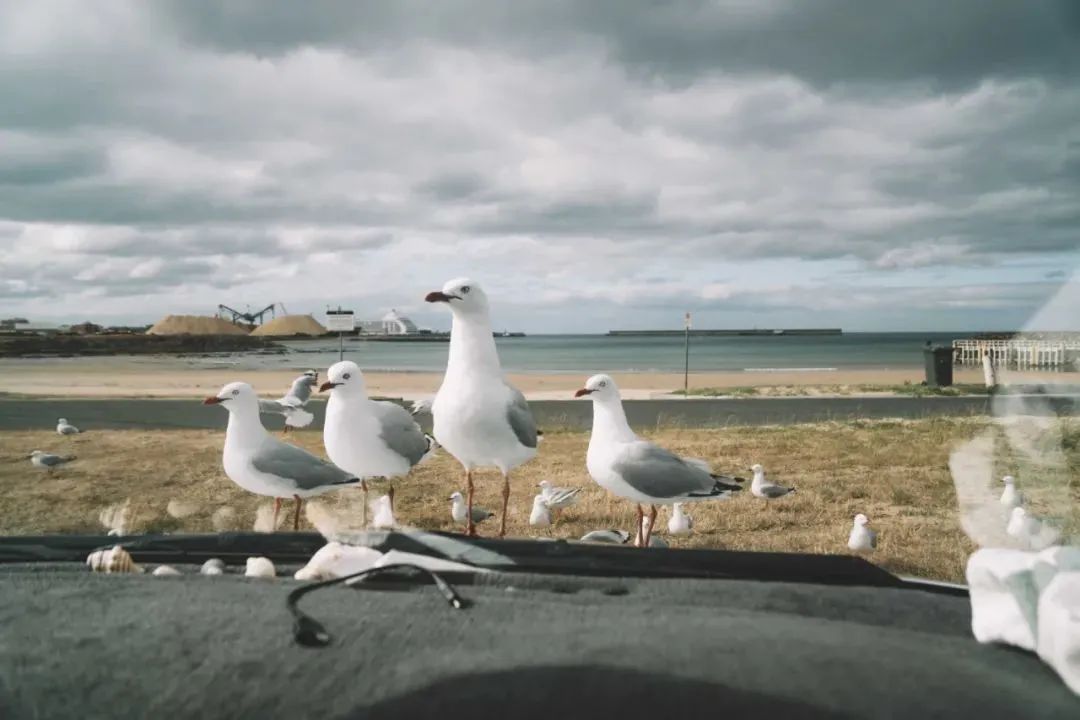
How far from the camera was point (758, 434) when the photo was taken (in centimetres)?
250

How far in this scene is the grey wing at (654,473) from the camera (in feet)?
5.72

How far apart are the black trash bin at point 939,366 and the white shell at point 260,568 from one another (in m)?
1.45

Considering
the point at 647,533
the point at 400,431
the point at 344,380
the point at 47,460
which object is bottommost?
the point at 647,533

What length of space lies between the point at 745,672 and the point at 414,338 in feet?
3.35

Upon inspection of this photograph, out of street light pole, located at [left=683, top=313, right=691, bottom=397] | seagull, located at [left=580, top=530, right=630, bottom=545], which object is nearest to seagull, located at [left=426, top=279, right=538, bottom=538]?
seagull, located at [left=580, top=530, right=630, bottom=545]

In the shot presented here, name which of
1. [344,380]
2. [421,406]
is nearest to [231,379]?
[344,380]

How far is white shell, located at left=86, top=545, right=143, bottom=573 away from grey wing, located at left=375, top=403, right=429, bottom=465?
0.52m

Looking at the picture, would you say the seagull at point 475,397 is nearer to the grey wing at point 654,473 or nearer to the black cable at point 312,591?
the grey wing at point 654,473

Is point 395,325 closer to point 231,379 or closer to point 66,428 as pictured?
point 231,379

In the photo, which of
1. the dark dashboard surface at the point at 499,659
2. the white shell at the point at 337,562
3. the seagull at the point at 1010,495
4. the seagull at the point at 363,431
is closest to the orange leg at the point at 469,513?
the seagull at the point at 363,431

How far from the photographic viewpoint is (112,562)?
137 cm

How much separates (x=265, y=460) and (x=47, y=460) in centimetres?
75

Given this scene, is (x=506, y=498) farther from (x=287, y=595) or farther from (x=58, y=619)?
(x=58, y=619)

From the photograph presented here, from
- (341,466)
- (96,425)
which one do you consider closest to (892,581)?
(341,466)
